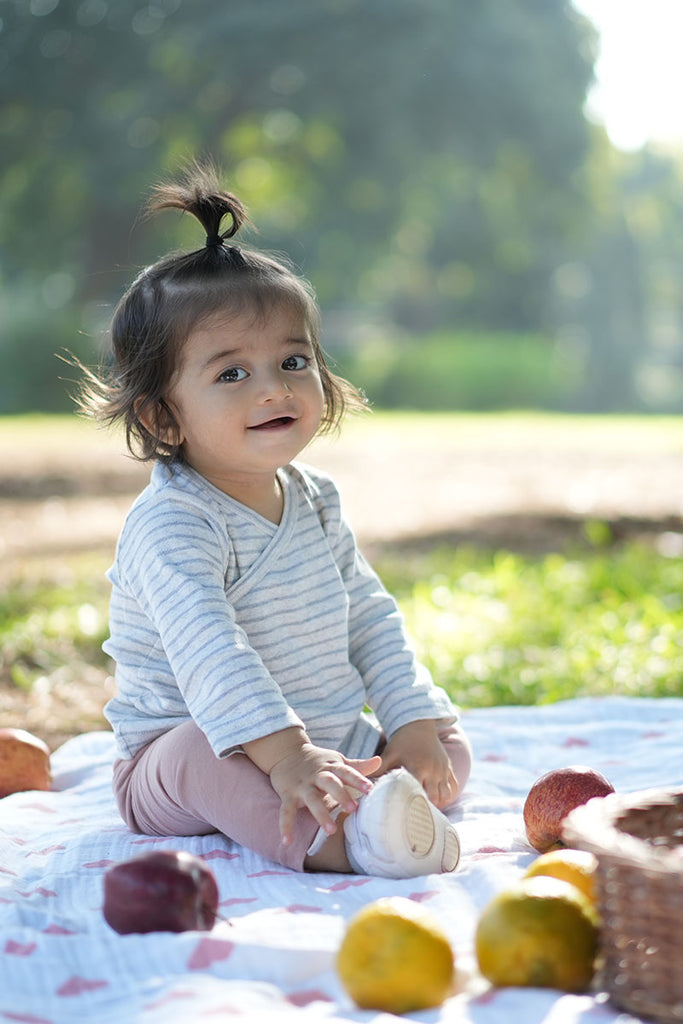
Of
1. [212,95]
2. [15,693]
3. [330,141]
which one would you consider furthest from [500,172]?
[15,693]

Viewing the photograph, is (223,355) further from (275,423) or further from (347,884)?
(347,884)

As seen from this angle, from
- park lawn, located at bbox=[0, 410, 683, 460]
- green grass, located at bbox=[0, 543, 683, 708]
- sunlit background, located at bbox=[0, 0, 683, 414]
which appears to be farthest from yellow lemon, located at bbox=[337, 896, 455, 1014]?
sunlit background, located at bbox=[0, 0, 683, 414]

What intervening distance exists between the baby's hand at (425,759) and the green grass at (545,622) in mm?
1255

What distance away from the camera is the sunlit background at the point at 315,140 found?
2225 centimetres

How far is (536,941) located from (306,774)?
0.71 m

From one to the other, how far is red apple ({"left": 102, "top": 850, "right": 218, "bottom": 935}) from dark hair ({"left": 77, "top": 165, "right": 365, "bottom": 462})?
1130 mm

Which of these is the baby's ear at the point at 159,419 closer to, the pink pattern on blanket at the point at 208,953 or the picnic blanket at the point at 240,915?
the picnic blanket at the point at 240,915

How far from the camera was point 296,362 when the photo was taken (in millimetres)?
2768

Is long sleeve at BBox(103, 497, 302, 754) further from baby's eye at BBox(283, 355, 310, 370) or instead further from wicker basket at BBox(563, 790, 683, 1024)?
wicker basket at BBox(563, 790, 683, 1024)

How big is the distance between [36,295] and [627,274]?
20.2 m

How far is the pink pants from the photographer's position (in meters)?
2.39

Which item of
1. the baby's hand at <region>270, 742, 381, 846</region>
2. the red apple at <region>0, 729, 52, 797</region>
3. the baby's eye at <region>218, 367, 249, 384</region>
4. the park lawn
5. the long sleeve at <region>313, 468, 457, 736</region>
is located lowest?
the baby's hand at <region>270, 742, 381, 846</region>

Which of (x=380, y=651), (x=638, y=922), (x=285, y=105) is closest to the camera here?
(x=638, y=922)

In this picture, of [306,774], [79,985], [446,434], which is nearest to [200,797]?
[306,774]
